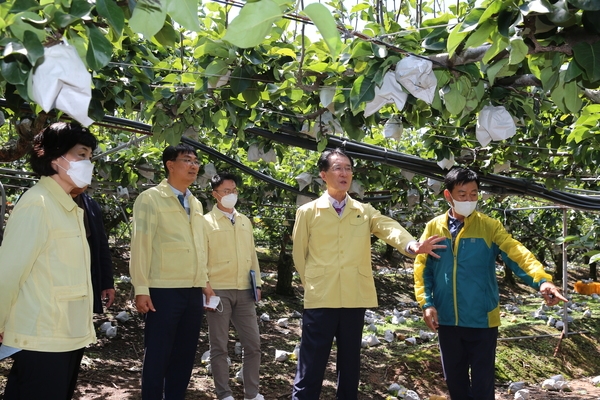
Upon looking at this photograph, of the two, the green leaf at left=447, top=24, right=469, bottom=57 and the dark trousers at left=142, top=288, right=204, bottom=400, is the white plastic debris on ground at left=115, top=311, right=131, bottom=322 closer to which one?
the dark trousers at left=142, top=288, right=204, bottom=400

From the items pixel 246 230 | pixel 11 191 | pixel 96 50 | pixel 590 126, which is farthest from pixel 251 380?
pixel 11 191

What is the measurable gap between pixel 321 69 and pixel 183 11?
128 centimetres

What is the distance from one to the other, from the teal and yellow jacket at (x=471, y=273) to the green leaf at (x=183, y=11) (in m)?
2.48

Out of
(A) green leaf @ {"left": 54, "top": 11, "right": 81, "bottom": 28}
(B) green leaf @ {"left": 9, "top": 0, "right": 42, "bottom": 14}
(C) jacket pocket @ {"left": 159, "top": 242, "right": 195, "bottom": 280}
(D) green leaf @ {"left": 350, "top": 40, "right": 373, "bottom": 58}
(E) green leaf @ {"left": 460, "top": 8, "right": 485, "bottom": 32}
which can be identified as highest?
(D) green leaf @ {"left": 350, "top": 40, "right": 373, "bottom": 58}

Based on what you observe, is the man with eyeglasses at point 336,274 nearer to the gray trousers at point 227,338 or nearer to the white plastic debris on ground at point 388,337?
the gray trousers at point 227,338

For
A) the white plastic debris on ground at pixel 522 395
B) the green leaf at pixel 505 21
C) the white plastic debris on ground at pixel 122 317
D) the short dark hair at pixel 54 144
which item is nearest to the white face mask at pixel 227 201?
the short dark hair at pixel 54 144

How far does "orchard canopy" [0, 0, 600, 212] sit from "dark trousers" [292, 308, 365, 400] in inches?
38.7

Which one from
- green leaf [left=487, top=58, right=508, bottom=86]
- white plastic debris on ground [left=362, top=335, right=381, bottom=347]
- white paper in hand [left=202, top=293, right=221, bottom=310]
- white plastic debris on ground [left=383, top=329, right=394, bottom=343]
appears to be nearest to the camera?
green leaf [left=487, top=58, right=508, bottom=86]

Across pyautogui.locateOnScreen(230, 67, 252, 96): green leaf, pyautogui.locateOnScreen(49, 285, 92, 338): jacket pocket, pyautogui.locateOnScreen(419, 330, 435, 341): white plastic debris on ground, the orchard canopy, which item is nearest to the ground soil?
pyautogui.locateOnScreen(419, 330, 435, 341): white plastic debris on ground

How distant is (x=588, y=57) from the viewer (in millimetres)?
1700

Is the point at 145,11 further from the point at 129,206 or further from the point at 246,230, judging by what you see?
the point at 129,206

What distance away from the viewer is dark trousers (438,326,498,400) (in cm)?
329

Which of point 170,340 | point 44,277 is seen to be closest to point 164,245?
point 170,340

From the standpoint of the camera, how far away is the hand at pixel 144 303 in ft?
10.3
